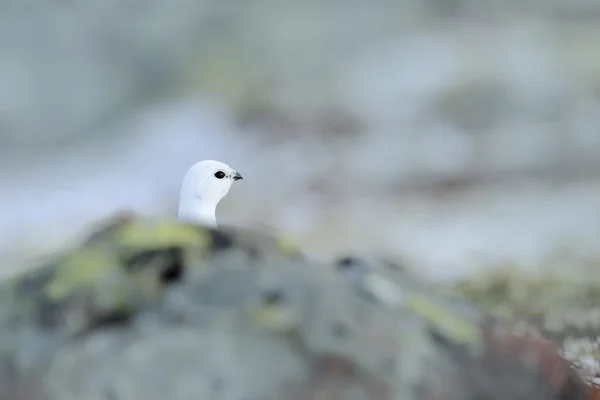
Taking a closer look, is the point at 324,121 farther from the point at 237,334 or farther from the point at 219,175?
the point at 237,334

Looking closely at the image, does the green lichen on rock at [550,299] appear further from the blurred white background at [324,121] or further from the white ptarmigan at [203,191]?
the white ptarmigan at [203,191]

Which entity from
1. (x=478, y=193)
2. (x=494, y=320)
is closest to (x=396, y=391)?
(x=494, y=320)

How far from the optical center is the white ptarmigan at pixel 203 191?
3.97 ft

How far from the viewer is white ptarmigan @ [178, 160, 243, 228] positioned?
121 cm

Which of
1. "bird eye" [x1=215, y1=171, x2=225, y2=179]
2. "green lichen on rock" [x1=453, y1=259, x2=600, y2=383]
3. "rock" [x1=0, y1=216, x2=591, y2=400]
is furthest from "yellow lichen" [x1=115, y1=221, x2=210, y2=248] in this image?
"green lichen on rock" [x1=453, y1=259, x2=600, y2=383]

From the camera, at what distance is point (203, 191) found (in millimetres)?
1224

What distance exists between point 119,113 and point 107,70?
123 mm

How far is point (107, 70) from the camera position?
1.89 meters

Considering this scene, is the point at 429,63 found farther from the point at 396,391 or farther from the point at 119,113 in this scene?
the point at 396,391

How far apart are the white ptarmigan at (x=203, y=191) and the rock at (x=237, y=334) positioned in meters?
0.23

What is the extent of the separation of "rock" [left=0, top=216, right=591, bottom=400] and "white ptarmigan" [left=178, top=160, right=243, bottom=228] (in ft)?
0.74

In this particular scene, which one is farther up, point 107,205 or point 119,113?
point 119,113

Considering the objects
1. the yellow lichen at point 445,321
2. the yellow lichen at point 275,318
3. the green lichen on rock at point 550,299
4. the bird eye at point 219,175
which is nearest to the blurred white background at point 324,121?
the green lichen on rock at point 550,299

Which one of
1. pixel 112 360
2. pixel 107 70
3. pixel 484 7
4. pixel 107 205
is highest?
pixel 484 7
